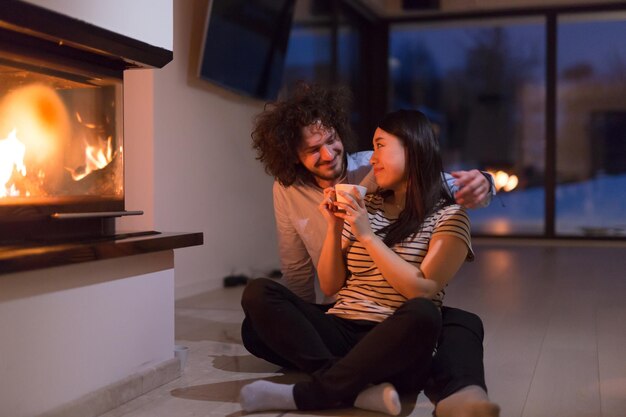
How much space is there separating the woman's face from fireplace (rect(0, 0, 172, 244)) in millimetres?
672

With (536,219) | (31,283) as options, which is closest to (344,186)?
(31,283)

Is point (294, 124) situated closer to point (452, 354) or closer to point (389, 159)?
point (389, 159)

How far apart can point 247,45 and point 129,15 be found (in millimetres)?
2332

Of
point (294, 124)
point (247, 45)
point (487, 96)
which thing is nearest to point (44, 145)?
point (294, 124)

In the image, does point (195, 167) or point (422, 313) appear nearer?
point (422, 313)

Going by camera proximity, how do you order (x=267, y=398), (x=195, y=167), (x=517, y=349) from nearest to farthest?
(x=267, y=398)
(x=517, y=349)
(x=195, y=167)

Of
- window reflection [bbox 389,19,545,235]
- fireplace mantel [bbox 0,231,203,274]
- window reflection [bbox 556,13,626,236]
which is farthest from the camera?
window reflection [bbox 389,19,545,235]

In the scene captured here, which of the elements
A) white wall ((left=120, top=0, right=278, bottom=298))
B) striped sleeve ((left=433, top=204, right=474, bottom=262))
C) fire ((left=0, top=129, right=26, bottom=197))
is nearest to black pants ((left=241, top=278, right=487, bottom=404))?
striped sleeve ((left=433, top=204, right=474, bottom=262))

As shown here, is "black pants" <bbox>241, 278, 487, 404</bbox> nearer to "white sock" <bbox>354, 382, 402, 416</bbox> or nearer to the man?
the man

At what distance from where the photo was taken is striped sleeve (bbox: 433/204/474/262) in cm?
190

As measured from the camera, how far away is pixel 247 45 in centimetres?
433

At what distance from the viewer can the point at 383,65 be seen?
7.47 metres

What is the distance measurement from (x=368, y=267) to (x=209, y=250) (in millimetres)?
2190

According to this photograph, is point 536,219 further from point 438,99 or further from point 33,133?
point 33,133
